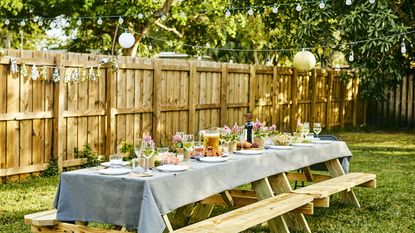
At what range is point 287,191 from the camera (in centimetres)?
668

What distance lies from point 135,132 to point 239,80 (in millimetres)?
3778

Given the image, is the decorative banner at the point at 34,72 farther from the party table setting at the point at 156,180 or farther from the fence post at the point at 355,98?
the fence post at the point at 355,98

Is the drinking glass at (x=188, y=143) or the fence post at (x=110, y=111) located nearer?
the drinking glass at (x=188, y=143)

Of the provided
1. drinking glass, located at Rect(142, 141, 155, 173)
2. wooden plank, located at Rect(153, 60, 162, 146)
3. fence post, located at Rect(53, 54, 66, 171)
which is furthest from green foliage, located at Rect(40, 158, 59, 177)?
drinking glass, located at Rect(142, 141, 155, 173)

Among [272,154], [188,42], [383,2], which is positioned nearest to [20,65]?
[272,154]

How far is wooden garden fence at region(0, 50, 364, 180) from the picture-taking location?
912 cm

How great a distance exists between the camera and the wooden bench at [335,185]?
6.37 m

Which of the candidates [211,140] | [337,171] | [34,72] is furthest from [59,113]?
[211,140]

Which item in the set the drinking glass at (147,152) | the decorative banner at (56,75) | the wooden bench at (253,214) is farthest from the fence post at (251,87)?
the drinking glass at (147,152)

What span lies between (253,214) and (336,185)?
1.80 meters

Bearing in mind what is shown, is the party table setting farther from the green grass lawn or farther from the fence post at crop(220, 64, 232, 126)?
the fence post at crop(220, 64, 232, 126)

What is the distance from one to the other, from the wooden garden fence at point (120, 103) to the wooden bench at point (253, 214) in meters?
4.48

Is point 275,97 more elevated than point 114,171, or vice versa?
point 275,97

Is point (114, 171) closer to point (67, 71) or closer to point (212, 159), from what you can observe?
point (212, 159)
